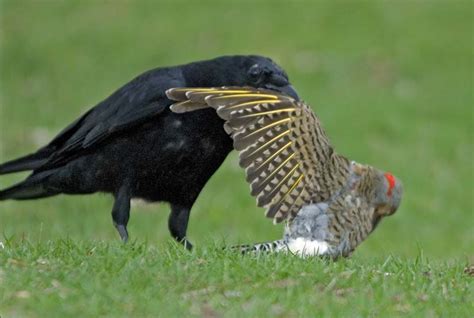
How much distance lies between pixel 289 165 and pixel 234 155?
8.89 meters

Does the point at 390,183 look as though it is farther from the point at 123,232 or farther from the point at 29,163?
the point at 29,163

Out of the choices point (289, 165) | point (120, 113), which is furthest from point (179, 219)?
point (289, 165)

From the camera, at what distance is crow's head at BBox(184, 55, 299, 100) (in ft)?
28.0

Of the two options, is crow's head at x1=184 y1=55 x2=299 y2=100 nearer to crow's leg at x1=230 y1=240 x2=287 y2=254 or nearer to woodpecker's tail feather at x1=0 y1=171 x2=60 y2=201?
crow's leg at x1=230 y1=240 x2=287 y2=254

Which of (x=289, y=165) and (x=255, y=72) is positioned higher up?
(x=255, y=72)

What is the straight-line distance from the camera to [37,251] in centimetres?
744

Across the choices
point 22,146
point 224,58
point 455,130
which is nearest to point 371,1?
point 455,130

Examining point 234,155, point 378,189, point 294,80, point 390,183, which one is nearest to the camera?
point 378,189

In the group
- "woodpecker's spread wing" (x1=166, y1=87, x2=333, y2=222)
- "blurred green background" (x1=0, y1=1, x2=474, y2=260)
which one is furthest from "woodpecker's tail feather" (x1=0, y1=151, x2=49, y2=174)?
"blurred green background" (x1=0, y1=1, x2=474, y2=260)

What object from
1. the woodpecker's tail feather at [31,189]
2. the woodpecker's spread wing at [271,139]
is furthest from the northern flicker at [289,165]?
the woodpecker's tail feather at [31,189]

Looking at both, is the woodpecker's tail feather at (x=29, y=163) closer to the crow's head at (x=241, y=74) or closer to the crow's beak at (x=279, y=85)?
the crow's head at (x=241, y=74)

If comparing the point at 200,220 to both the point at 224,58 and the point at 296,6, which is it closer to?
the point at 224,58

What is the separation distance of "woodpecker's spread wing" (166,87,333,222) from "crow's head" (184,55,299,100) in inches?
11.5

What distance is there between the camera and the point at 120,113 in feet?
28.9
